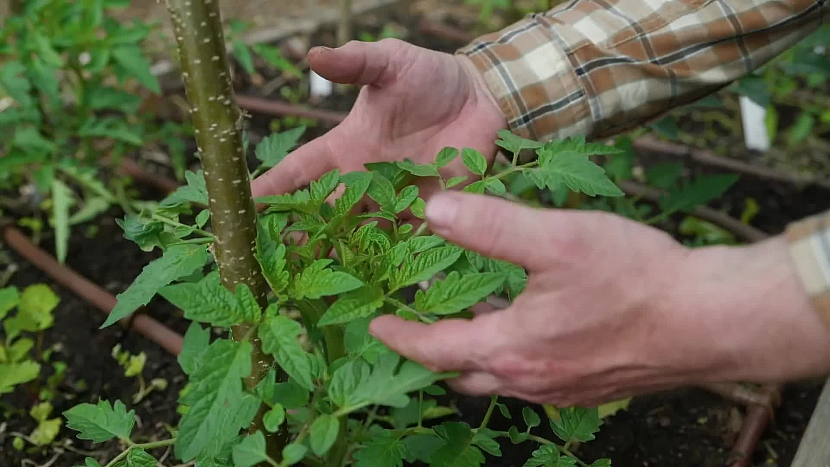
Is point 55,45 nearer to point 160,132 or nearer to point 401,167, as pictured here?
point 160,132

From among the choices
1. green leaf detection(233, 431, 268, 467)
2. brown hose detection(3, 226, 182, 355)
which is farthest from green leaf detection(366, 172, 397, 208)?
brown hose detection(3, 226, 182, 355)

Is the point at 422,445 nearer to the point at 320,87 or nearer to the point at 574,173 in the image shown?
the point at 574,173

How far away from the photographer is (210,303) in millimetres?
711

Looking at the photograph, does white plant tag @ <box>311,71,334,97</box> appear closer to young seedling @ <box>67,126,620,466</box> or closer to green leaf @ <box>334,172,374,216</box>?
young seedling @ <box>67,126,620,466</box>

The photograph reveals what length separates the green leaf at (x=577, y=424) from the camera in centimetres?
86

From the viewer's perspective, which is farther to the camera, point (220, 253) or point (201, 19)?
point (220, 253)

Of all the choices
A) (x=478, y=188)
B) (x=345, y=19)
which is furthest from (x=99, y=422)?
(x=345, y=19)

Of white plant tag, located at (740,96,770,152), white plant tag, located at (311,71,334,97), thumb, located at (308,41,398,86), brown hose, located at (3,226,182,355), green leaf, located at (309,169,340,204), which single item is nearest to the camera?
green leaf, located at (309,169,340,204)

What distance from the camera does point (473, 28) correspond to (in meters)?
2.87

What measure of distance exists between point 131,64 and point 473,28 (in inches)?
64.5

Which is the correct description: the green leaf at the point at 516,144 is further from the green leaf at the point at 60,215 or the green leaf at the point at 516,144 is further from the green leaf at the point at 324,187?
the green leaf at the point at 60,215

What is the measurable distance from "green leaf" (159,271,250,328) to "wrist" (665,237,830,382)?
42cm

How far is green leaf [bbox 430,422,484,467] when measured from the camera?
82cm

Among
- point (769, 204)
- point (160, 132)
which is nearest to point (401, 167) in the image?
point (160, 132)
